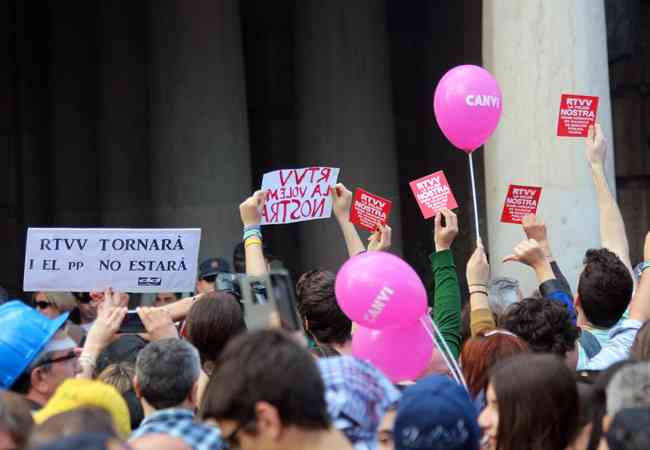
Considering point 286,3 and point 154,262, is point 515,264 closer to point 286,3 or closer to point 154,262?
point 154,262

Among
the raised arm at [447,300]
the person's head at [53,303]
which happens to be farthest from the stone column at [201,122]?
the raised arm at [447,300]

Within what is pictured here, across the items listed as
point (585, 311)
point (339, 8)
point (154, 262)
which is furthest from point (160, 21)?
point (585, 311)

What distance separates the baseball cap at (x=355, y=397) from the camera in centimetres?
372

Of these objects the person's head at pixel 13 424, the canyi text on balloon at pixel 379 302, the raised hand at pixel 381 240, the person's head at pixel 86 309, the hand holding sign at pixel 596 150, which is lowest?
the person's head at pixel 13 424

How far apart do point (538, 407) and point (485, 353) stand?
3.23 ft

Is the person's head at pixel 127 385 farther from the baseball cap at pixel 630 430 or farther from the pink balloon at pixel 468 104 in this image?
the pink balloon at pixel 468 104

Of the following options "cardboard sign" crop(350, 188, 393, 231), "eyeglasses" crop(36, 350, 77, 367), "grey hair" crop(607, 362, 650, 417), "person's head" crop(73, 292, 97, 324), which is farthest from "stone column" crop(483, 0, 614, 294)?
"grey hair" crop(607, 362, 650, 417)

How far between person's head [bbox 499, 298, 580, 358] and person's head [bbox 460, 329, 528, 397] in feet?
1.04

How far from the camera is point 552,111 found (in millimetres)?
9766

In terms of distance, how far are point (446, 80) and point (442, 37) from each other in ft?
33.9

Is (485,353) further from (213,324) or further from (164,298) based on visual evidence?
(164,298)

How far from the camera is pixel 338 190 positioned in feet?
22.9

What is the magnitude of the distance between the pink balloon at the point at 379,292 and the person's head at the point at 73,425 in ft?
4.82

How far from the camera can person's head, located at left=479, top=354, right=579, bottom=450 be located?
386cm
